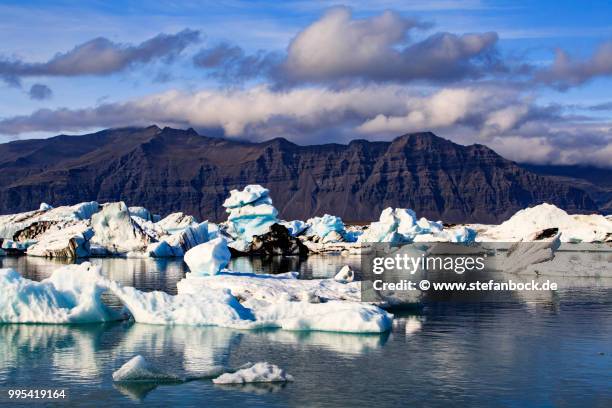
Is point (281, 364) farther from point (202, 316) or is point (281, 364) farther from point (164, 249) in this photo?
point (164, 249)

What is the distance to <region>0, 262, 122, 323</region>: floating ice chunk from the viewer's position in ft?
89.0

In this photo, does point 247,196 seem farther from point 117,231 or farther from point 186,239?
point 117,231

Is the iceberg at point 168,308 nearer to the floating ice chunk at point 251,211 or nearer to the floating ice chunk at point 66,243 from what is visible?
the floating ice chunk at point 66,243

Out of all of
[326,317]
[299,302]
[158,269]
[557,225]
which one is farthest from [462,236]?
[326,317]

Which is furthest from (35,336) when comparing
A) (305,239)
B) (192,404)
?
(305,239)

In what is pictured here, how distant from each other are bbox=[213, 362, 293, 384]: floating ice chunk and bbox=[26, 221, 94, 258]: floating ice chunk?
5478cm

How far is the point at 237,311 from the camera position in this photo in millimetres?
27156

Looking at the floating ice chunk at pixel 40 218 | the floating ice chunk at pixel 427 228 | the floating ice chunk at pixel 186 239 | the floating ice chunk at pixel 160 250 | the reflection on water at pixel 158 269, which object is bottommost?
the reflection on water at pixel 158 269

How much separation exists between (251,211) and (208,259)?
52453mm

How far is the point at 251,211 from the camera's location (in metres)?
85.5

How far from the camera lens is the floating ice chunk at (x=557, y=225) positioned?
6956 cm

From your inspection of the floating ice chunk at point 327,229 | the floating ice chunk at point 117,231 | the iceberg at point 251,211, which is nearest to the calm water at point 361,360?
the floating ice chunk at point 117,231

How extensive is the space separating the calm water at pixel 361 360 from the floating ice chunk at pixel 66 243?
45.4 m

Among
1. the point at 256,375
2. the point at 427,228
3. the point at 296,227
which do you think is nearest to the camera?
the point at 256,375
